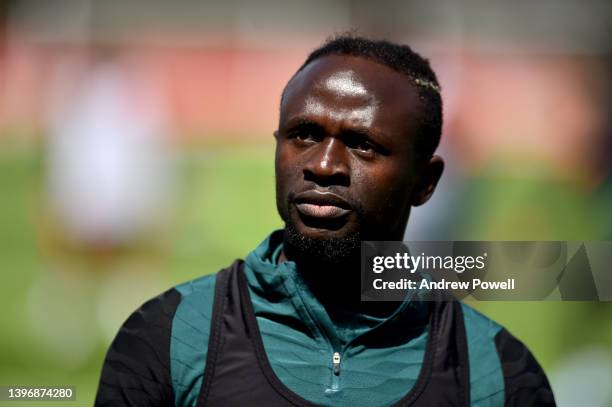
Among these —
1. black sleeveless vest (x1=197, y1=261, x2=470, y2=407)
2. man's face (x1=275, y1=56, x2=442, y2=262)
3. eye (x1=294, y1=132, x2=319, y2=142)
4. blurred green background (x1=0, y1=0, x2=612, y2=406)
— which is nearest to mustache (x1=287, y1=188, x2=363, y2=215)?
man's face (x1=275, y1=56, x2=442, y2=262)

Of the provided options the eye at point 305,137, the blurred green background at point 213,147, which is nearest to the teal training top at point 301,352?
the eye at point 305,137

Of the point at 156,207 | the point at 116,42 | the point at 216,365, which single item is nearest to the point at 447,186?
the point at 156,207

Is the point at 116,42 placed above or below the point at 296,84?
above

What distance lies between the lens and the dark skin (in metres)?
1.58

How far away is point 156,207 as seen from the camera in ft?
11.2

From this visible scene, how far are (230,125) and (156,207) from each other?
1.56 feet

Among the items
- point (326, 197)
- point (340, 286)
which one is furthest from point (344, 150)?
point (340, 286)

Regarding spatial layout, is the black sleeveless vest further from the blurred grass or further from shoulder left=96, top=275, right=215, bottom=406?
the blurred grass

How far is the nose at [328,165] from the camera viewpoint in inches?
61.6

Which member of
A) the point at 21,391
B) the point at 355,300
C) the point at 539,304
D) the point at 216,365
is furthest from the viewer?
the point at 539,304

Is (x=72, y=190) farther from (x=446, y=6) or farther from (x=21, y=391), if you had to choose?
(x=446, y=6)

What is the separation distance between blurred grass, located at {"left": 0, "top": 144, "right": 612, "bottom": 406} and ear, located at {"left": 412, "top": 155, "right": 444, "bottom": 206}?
1606 millimetres

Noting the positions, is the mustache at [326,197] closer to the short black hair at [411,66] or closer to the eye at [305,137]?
the eye at [305,137]

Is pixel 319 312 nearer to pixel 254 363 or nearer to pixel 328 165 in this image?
pixel 254 363
